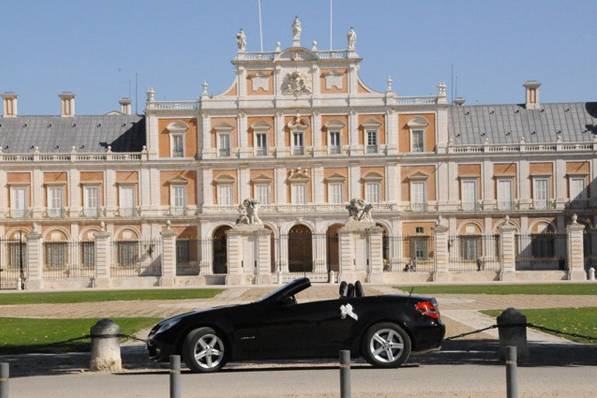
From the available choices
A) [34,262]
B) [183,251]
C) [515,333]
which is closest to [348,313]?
[515,333]

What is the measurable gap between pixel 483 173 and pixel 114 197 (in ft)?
72.8

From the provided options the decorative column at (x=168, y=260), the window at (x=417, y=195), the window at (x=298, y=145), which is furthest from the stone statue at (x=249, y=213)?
the window at (x=417, y=195)

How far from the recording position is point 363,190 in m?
66.4

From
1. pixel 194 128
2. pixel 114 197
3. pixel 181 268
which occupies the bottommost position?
pixel 181 268

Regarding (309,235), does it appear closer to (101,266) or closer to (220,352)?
(101,266)

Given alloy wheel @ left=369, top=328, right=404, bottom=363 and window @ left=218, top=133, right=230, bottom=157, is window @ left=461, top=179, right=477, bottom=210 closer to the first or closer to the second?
window @ left=218, top=133, right=230, bottom=157

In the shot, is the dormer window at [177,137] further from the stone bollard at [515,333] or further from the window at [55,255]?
the stone bollard at [515,333]

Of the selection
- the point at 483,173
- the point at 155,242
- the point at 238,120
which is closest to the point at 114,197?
the point at 155,242

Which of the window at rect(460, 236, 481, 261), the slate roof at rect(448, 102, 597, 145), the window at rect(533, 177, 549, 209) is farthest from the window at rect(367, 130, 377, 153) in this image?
the window at rect(533, 177, 549, 209)

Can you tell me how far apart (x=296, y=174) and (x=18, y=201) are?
1679cm

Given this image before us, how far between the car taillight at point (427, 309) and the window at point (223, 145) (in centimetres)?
5236

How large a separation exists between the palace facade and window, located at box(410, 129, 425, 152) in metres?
0.08

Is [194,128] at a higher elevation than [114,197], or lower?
higher

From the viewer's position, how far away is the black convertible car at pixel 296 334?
14688 mm
